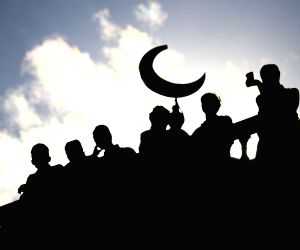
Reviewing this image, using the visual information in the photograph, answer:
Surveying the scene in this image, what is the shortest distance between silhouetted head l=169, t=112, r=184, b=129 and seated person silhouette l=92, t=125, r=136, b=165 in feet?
2.76

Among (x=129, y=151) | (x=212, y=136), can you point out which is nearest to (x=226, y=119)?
(x=212, y=136)

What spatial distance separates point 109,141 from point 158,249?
2.03 metres

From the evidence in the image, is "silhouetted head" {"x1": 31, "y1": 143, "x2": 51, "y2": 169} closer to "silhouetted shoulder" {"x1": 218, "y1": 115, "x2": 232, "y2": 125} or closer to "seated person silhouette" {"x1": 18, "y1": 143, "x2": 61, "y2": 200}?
"seated person silhouette" {"x1": 18, "y1": 143, "x2": 61, "y2": 200}

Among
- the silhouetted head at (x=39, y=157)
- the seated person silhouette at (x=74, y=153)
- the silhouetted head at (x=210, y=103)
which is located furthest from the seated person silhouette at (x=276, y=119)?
the silhouetted head at (x=39, y=157)

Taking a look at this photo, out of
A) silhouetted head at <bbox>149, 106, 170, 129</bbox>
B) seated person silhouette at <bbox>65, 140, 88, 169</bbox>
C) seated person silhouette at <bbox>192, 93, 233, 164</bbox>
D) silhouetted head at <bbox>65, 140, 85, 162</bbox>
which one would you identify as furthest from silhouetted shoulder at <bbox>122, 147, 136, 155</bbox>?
seated person silhouette at <bbox>192, 93, 233, 164</bbox>

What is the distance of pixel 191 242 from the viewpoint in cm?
482

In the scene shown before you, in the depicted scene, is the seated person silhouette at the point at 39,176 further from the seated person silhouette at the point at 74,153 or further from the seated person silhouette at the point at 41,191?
the seated person silhouette at the point at 74,153

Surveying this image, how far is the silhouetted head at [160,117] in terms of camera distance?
5711 mm

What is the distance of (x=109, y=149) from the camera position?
237 inches

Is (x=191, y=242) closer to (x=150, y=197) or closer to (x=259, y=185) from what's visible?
(x=150, y=197)

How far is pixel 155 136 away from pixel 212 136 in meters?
0.98

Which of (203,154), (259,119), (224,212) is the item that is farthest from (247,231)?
(259,119)

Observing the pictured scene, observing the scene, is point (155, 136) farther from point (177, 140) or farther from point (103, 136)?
point (103, 136)

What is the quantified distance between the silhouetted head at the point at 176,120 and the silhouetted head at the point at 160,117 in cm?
7
